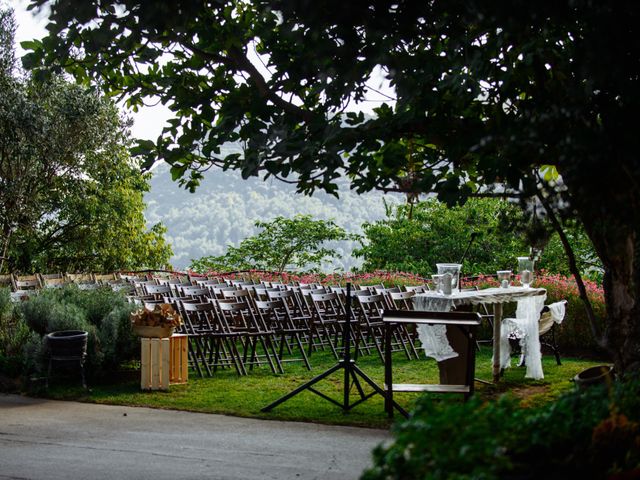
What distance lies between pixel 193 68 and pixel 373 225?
13.7m

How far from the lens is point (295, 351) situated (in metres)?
12.0

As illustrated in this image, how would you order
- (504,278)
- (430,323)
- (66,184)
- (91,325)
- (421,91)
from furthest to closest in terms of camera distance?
(66,184) < (504,278) < (91,325) < (430,323) < (421,91)

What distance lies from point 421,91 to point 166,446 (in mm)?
3005

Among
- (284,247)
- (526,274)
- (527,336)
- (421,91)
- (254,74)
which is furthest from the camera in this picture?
(284,247)

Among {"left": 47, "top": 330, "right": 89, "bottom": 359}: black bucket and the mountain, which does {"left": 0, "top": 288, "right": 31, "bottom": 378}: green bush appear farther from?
the mountain

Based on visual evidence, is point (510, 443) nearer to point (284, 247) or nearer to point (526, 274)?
point (526, 274)

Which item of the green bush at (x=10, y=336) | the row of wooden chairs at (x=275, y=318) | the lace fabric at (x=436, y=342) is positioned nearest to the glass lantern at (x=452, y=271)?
the lace fabric at (x=436, y=342)

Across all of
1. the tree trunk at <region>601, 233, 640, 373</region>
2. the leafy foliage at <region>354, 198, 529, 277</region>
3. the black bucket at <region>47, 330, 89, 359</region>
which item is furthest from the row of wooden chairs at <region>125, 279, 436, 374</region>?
the leafy foliage at <region>354, 198, 529, 277</region>

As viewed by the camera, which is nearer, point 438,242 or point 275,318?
point 275,318

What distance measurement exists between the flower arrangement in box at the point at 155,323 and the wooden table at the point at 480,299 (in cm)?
244

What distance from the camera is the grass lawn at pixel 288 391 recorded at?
7.36 m

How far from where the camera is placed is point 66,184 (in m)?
20.6

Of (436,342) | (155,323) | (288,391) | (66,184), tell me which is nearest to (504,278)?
(436,342)

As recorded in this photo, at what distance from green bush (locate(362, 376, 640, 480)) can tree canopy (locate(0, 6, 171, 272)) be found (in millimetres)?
16876
